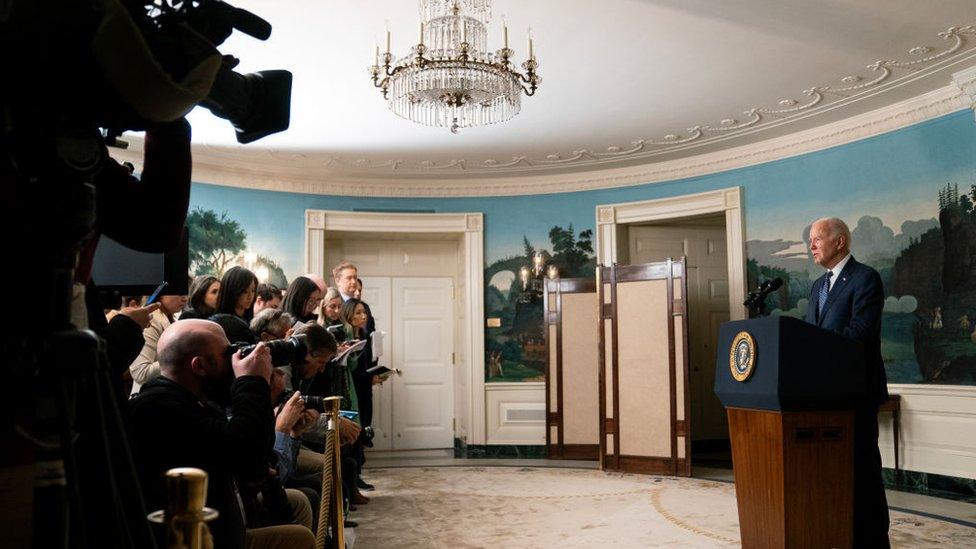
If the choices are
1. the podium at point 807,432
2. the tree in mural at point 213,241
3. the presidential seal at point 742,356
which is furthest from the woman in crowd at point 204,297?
the tree in mural at point 213,241

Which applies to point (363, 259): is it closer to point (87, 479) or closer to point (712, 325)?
point (712, 325)

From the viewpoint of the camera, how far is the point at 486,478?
23.0 feet

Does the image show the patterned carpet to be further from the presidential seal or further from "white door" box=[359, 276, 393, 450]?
"white door" box=[359, 276, 393, 450]

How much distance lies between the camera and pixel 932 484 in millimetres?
5996

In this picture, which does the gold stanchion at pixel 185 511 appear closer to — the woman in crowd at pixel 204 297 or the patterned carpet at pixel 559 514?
the woman in crowd at pixel 204 297

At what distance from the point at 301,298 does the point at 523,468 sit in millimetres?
4188

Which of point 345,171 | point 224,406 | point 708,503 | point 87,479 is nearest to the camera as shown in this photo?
point 87,479

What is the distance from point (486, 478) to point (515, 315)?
2359 millimetres

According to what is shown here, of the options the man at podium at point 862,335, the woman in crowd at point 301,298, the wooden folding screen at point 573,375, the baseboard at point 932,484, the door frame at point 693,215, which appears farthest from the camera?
the wooden folding screen at point 573,375

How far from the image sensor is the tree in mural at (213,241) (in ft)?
26.1

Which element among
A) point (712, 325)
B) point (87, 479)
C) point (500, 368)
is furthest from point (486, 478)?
point (87, 479)

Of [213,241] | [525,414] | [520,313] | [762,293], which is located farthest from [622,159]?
[762,293]

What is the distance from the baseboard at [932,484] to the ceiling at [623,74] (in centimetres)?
314

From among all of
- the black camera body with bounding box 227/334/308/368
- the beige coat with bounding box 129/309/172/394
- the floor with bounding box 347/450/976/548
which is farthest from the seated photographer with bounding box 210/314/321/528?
the floor with bounding box 347/450/976/548
